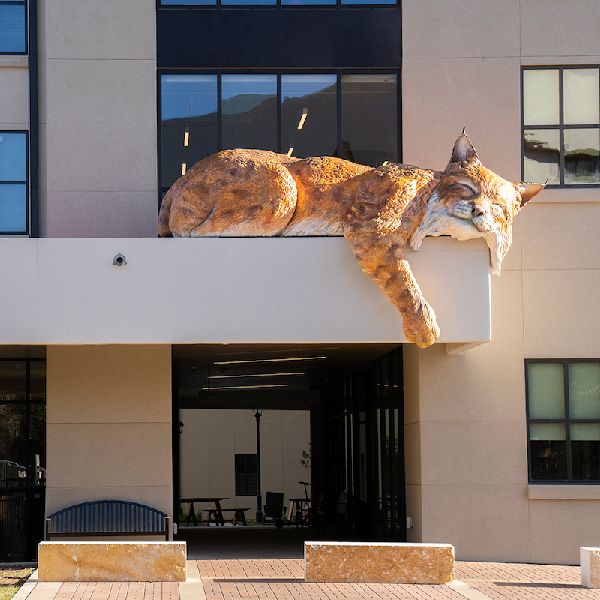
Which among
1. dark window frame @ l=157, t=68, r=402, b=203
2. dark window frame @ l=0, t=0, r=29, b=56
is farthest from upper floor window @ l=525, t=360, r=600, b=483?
dark window frame @ l=0, t=0, r=29, b=56

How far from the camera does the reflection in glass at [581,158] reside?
14289 mm

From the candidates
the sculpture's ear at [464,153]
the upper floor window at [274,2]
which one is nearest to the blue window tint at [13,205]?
the upper floor window at [274,2]

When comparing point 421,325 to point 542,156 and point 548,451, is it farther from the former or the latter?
point 542,156

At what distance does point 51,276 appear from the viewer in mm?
12008

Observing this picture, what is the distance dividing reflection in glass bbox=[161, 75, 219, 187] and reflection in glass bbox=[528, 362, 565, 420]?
6105 millimetres

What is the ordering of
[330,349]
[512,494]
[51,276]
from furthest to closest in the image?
1. [330,349]
2. [512,494]
3. [51,276]

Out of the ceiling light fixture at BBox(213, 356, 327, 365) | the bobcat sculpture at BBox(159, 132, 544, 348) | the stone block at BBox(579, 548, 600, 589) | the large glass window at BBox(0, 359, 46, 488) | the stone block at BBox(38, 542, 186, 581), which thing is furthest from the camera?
the ceiling light fixture at BBox(213, 356, 327, 365)

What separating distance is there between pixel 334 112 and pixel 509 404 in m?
5.27

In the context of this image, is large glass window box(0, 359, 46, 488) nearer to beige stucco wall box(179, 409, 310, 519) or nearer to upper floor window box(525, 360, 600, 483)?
→ upper floor window box(525, 360, 600, 483)

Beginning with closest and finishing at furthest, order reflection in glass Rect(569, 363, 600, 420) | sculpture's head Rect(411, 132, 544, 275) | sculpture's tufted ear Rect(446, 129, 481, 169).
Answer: sculpture's head Rect(411, 132, 544, 275) → sculpture's tufted ear Rect(446, 129, 481, 169) → reflection in glass Rect(569, 363, 600, 420)

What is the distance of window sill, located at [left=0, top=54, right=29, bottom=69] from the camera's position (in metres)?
14.4

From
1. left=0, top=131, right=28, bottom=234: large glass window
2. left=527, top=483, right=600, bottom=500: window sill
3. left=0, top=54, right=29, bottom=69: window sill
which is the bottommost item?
left=527, top=483, right=600, bottom=500: window sill

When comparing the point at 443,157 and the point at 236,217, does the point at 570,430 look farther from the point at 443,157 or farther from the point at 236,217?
the point at 236,217

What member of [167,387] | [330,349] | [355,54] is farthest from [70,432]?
[355,54]
